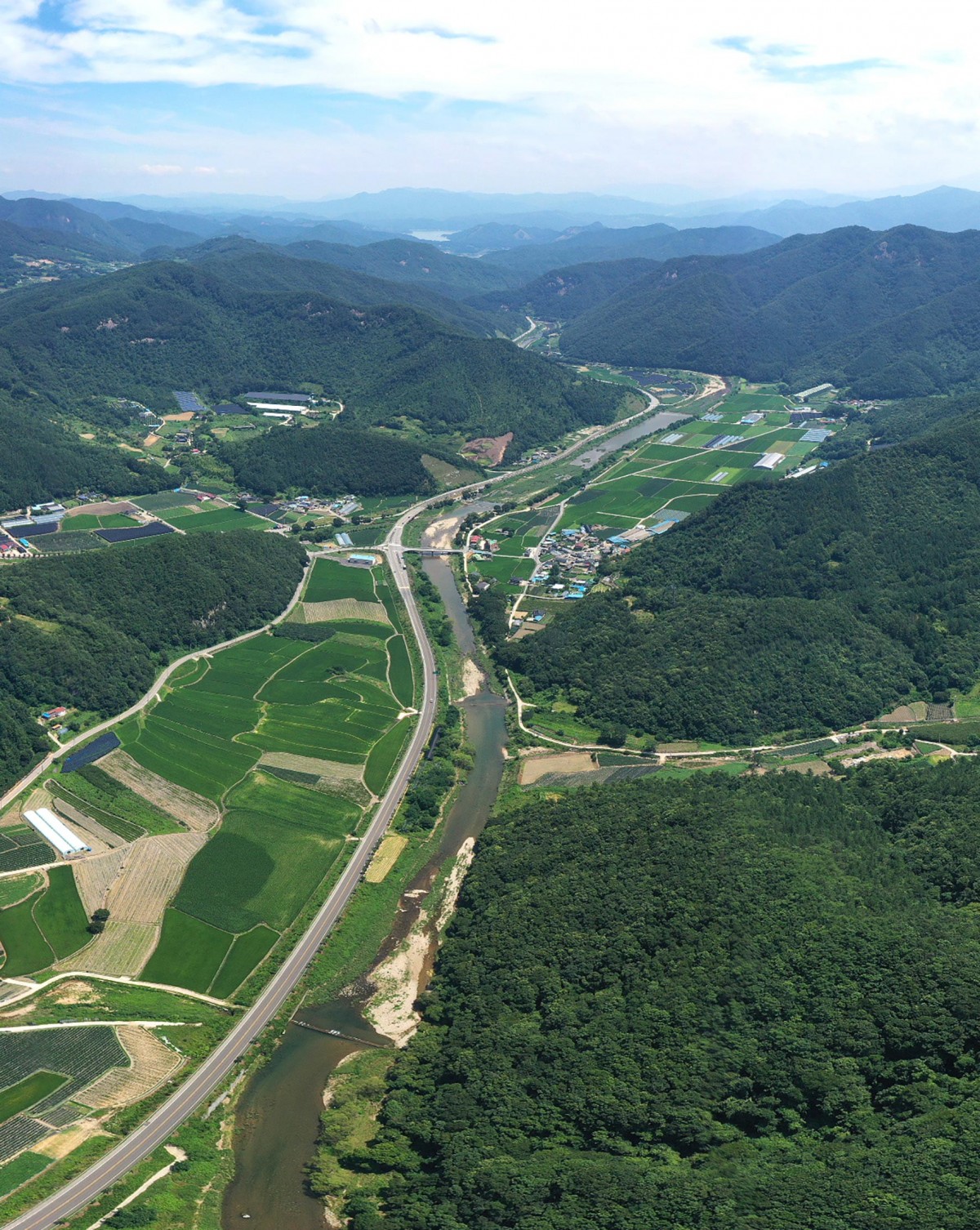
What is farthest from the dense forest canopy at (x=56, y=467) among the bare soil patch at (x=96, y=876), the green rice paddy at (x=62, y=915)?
the green rice paddy at (x=62, y=915)

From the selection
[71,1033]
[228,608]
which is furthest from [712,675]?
[71,1033]

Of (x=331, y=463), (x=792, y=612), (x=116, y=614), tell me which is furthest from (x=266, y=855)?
(x=331, y=463)

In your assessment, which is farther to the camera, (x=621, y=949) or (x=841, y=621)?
(x=841, y=621)

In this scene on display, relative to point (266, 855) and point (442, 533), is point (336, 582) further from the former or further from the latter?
point (266, 855)

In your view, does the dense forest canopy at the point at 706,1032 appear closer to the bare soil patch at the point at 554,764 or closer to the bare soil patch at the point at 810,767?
the bare soil patch at the point at 810,767

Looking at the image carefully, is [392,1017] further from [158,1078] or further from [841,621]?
[841,621]

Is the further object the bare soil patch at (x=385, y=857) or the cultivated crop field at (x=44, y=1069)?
the bare soil patch at (x=385, y=857)
